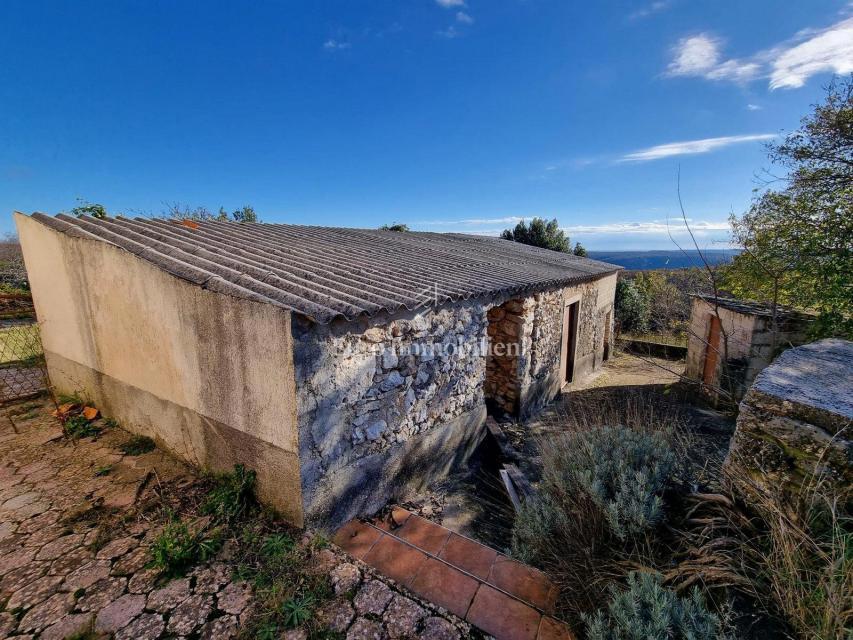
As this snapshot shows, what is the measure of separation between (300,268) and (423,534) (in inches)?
116

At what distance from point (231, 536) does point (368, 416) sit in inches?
56.2

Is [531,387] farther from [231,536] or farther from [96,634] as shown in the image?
[96,634]

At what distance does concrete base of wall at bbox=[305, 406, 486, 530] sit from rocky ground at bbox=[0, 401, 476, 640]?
412 mm

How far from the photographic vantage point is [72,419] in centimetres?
468

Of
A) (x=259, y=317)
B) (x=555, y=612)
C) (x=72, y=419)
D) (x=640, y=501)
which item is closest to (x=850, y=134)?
(x=640, y=501)

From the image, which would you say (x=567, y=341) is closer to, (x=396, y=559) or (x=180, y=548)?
(x=396, y=559)

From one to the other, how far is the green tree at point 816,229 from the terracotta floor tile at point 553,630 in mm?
7214

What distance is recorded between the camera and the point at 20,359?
7453mm

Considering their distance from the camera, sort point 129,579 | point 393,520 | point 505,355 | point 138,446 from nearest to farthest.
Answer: point 129,579 → point 393,520 → point 138,446 → point 505,355

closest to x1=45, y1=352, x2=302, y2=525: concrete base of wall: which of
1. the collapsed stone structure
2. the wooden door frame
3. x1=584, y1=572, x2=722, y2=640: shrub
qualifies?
x1=584, y1=572, x2=722, y2=640: shrub

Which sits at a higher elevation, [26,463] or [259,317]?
[259,317]

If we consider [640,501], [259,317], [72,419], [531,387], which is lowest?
[531,387]

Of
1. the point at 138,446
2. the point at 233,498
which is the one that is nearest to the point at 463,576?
the point at 233,498

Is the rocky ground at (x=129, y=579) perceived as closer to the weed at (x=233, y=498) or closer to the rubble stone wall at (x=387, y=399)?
the weed at (x=233, y=498)
